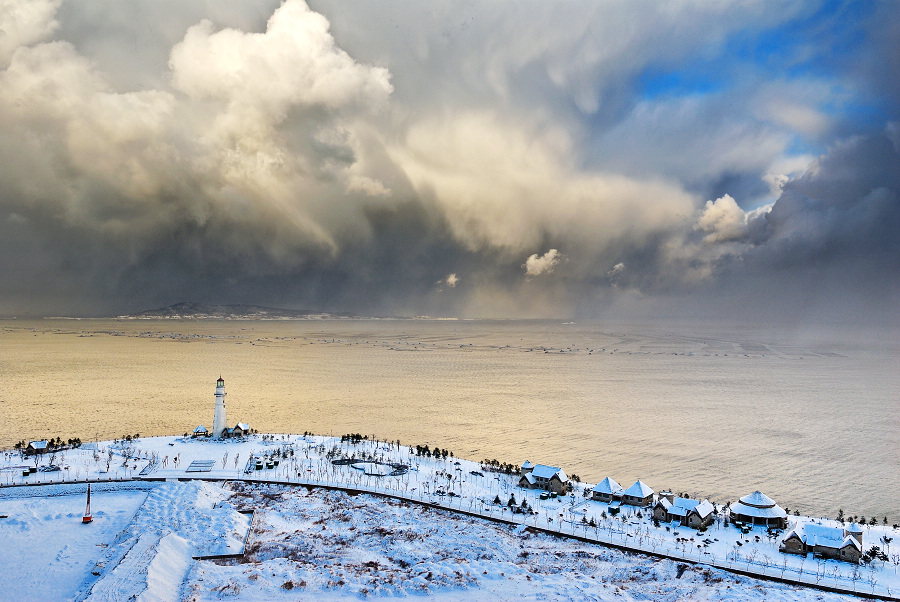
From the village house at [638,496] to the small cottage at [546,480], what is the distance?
13.1ft

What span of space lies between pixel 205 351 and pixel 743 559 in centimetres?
13746

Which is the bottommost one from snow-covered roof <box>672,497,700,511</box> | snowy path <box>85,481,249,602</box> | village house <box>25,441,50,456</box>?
snowy path <box>85,481,249,602</box>

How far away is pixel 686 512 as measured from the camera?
31672 millimetres

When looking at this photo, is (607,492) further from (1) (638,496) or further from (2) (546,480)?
(2) (546,480)

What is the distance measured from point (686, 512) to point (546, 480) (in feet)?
29.2

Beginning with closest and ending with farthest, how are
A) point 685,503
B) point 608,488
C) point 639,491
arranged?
point 685,503 < point 639,491 < point 608,488

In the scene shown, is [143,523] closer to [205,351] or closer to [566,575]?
[566,575]

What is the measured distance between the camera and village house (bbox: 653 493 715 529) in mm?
31188

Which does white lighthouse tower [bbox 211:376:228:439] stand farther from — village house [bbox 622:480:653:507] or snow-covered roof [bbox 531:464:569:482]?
village house [bbox 622:480:653:507]

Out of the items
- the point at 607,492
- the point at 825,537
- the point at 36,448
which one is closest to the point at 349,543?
the point at 607,492

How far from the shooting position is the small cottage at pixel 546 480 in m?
36.9

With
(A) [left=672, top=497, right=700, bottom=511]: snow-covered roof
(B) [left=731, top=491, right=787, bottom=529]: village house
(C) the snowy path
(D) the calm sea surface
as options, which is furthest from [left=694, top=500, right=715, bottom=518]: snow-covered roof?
(C) the snowy path

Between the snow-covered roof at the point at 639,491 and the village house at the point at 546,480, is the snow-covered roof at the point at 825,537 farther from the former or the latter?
the village house at the point at 546,480

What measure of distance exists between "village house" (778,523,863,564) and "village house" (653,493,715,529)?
3.77 meters
